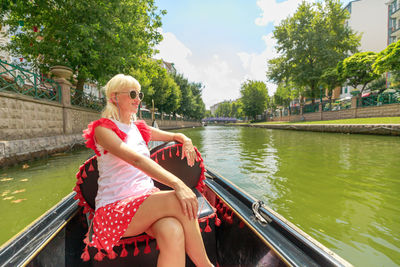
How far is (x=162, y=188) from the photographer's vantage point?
1.97m

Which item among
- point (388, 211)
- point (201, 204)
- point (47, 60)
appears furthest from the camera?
point (47, 60)

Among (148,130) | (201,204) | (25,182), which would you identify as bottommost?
(25,182)

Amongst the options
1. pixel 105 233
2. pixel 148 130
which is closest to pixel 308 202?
pixel 148 130

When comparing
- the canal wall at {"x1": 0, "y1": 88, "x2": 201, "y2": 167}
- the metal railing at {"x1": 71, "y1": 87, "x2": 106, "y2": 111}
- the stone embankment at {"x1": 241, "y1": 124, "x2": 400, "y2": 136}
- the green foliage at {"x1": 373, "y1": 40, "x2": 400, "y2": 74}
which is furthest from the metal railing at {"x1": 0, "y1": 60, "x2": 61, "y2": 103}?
the green foliage at {"x1": 373, "y1": 40, "x2": 400, "y2": 74}

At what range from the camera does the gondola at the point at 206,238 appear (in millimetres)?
1046

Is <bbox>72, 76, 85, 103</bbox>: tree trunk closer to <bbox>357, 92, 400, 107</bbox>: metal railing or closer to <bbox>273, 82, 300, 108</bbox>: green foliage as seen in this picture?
<bbox>357, 92, 400, 107</bbox>: metal railing

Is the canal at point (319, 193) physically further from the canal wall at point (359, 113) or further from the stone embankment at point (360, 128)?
the canal wall at point (359, 113)

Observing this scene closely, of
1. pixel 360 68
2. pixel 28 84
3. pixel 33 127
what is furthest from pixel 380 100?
pixel 28 84

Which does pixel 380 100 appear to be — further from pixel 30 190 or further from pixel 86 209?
pixel 30 190

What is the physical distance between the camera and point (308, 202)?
330cm

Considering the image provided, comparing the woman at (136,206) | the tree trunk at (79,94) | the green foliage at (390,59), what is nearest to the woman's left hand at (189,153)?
the woman at (136,206)

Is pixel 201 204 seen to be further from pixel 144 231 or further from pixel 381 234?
pixel 381 234

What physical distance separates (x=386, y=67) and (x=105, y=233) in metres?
19.5

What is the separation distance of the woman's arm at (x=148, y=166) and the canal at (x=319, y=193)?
2.01 meters
